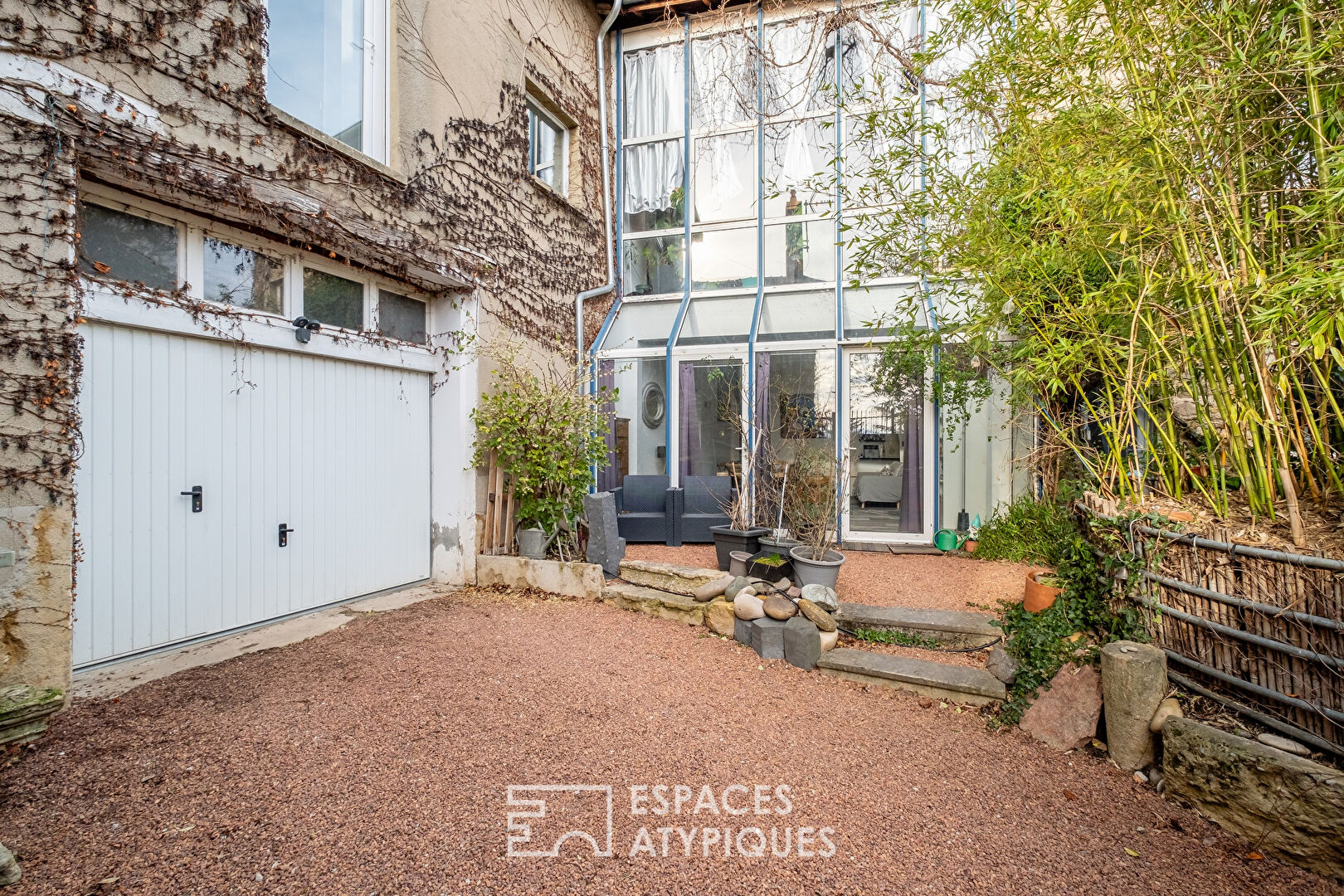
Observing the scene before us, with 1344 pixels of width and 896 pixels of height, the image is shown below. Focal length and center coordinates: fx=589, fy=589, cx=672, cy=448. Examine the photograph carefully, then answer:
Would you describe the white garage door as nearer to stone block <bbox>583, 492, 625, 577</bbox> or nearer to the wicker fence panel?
stone block <bbox>583, 492, 625, 577</bbox>

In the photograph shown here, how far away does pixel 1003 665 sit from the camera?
289cm

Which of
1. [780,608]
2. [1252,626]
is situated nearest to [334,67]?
[780,608]

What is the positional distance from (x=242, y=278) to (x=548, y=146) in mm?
3923

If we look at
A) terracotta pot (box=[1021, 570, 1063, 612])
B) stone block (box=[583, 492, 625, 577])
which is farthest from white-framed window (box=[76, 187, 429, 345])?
terracotta pot (box=[1021, 570, 1063, 612])

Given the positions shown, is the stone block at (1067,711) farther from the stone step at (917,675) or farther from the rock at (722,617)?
the rock at (722,617)

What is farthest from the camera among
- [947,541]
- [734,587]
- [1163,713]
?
[947,541]

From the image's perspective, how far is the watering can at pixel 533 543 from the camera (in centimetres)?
461

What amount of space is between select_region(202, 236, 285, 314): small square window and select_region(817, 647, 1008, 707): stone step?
3803 millimetres

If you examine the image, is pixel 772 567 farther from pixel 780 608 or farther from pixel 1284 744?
pixel 1284 744

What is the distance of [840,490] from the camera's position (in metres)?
5.38

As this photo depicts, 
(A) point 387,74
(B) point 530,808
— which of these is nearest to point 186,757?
(B) point 530,808

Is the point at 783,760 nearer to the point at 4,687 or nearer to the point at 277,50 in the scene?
the point at 4,687

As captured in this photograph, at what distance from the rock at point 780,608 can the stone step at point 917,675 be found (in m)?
0.29

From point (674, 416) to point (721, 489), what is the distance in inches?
40.4
